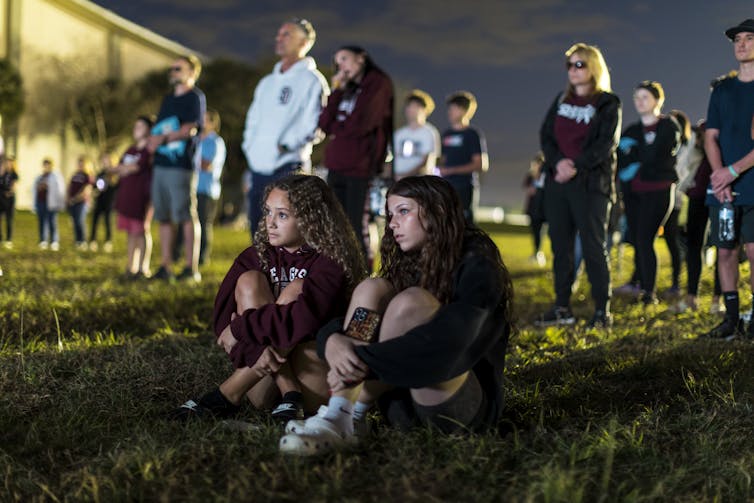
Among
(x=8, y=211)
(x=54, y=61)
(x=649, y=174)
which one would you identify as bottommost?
(x=8, y=211)

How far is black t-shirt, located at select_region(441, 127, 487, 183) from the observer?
8961 mm

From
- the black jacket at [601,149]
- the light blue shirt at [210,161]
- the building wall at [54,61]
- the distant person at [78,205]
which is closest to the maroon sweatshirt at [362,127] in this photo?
the black jacket at [601,149]

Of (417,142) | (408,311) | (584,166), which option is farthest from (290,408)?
(417,142)

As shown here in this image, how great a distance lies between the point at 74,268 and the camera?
8148 millimetres

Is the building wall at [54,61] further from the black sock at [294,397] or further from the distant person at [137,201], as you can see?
the black sock at [294,397]

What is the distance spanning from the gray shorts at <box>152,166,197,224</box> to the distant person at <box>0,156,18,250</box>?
19.1 feet

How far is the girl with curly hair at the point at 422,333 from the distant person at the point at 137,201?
218 inches

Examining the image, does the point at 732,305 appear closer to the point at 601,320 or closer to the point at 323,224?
the point at 601,320

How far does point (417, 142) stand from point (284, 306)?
6.55m

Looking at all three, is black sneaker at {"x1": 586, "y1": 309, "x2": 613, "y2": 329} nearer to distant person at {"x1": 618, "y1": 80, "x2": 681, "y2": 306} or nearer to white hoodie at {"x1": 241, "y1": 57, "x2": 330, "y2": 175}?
distant person at {"x1": 618, "y1": 80, "x2": 681, "y2": 306}

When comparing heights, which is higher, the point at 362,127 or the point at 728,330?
the point at 362,127

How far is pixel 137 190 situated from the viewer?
7781mm

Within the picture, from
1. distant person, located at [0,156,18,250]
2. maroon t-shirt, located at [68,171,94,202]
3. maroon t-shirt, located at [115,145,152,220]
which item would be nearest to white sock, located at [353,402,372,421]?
maroon t-shirt, located at [115,145,152,220]

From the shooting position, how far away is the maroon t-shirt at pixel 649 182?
21.9 feet
